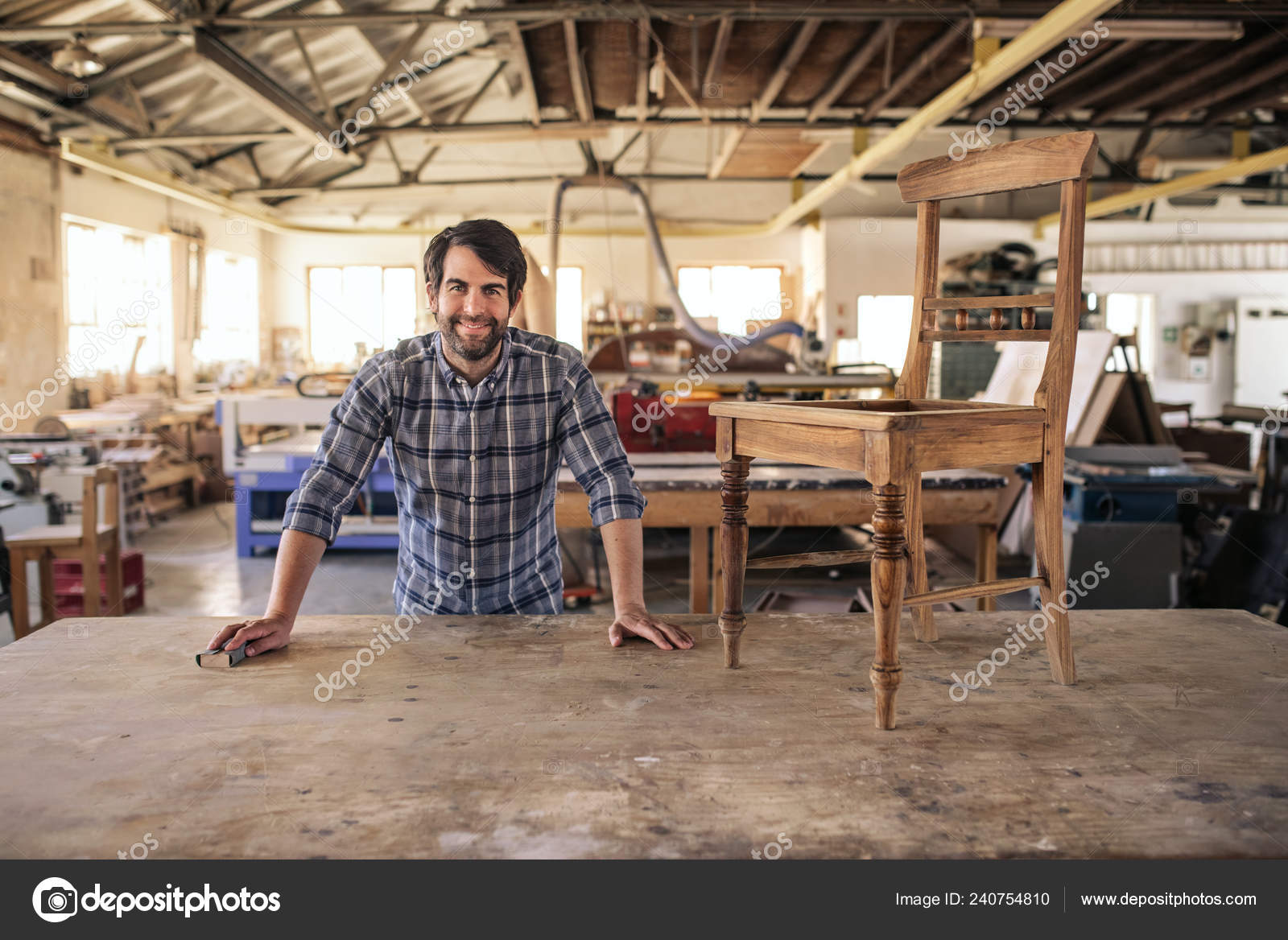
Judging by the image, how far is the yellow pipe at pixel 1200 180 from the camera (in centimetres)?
723

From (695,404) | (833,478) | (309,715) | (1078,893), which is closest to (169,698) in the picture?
(309,715)

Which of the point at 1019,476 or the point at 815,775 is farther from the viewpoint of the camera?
the point at 1019,476

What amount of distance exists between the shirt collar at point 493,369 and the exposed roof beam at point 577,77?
3.36m

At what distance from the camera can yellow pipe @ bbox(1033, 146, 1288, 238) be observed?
23.7 feet

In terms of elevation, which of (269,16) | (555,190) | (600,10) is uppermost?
(269,16)

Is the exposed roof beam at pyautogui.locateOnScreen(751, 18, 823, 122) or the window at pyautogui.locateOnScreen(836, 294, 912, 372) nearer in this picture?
the exposed roof beam at pyautogui.locateOnScreen(751, 18, 823, 122)

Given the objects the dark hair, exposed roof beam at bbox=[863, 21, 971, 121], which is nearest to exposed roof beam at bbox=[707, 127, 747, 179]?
exposed roof beam at bbox=[863, 21, 971, 121]

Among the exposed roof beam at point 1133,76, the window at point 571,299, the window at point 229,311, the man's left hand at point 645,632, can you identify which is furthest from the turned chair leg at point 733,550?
the window at point 571,299

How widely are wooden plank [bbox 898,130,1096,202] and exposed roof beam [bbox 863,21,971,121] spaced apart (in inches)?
150

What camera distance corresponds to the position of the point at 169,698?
1488 millimetres

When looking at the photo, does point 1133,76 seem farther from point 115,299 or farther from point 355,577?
point 115,299

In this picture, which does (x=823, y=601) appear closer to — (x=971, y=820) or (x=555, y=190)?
(x=971, y=820)

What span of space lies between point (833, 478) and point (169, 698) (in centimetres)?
216

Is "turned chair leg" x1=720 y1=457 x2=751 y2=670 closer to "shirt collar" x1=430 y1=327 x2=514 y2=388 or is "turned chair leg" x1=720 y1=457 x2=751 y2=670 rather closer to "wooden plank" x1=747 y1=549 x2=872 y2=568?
"wooden plank" x1=747 y1=549 x2=872 y2=568
